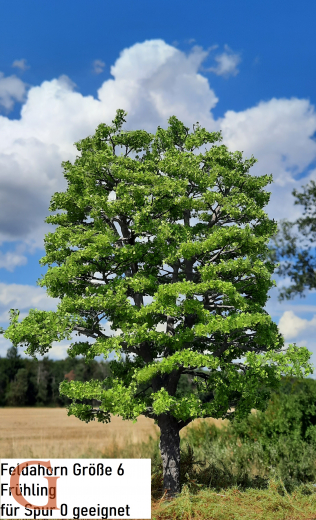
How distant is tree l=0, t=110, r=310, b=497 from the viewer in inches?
503

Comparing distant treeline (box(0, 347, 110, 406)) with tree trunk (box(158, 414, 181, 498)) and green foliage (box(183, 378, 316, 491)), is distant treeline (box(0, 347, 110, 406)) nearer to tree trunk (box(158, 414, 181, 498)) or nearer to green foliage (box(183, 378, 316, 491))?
green foliage (box(183, 378, 316, 491))

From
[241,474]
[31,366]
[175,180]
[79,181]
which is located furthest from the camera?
[31,366]

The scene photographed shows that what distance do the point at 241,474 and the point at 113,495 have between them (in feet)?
22.8

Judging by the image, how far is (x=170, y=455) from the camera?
1393 centimetres

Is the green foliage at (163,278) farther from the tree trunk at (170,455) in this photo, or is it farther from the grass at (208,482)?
the grass at (208,482)

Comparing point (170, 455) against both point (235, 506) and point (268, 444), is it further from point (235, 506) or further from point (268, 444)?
point (268, 444)

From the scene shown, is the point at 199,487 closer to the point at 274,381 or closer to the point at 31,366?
the point at 274,381

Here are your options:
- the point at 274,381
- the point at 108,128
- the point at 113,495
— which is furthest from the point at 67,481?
the point at 108,128

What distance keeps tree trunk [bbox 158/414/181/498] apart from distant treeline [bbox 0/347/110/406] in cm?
5013

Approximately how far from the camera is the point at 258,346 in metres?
14.6

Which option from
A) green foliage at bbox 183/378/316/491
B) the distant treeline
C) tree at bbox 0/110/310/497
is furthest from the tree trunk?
the distant treeline

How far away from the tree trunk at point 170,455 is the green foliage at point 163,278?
436 mm

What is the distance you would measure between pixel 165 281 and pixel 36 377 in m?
55.7

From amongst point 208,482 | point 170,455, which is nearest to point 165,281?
point 170,455
